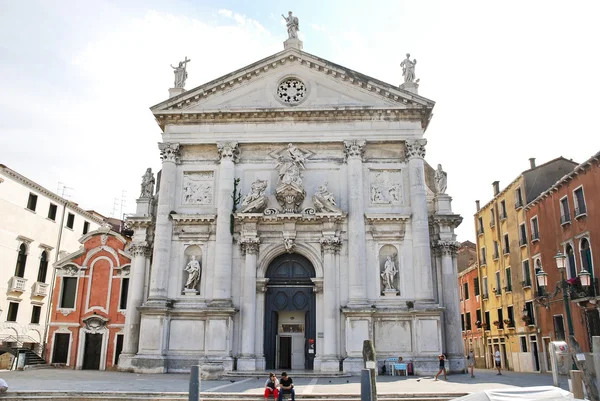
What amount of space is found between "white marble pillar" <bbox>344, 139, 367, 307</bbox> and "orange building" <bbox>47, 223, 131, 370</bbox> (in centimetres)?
1320

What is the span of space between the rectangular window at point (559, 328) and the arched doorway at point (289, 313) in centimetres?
1370

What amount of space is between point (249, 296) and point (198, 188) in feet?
20.9

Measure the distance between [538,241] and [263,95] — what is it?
18.2 m

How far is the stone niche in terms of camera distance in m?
25.3

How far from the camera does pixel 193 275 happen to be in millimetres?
25828

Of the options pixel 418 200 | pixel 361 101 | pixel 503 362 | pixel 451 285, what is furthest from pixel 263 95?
pixel 503 362

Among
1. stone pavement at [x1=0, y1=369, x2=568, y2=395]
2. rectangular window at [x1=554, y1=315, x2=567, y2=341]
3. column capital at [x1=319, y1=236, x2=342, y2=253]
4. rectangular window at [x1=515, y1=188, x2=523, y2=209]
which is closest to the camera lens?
stone pavement at [x1=0, y1=369, x2=568, y2=395]

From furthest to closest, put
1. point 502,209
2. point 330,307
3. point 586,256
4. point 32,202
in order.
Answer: point 502,209 → point 32,202 → point 586,256 → point 330,307

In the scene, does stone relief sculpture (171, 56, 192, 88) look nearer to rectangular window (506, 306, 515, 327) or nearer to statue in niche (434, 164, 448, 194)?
statue in niche (434, 164, 448, 194)

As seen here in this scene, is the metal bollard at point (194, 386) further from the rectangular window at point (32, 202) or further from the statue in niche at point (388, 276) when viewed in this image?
the rectangular window at point (32, 202)

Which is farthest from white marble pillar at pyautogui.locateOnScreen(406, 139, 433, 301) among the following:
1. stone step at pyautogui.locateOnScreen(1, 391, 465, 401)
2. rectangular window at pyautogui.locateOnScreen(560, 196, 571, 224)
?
stone step at pyautogui.locateOnScreen(1, 391, 465, 401)

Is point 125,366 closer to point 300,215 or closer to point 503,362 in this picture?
point 300,215

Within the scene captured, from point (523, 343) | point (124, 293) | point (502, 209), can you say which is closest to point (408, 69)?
point (502, 209)

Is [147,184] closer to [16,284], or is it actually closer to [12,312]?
[16,284]
